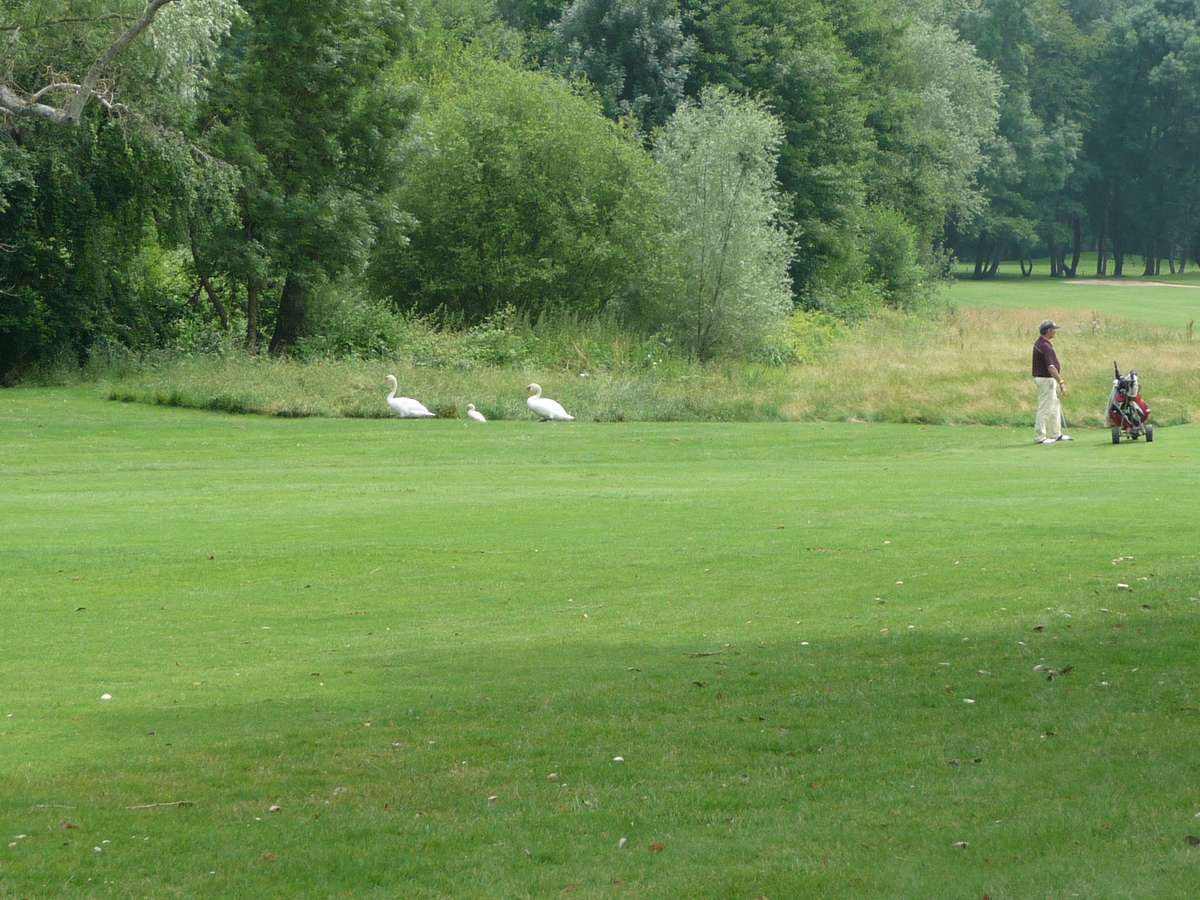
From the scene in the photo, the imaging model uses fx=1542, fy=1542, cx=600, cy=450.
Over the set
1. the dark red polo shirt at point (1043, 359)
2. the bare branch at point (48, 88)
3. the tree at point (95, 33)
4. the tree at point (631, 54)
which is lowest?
the dark red polo shirt at point (1043, 359)

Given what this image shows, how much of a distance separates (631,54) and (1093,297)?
42.6m

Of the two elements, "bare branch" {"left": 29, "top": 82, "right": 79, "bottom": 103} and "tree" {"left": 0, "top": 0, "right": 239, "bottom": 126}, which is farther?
"tree" {"left": 0, "top": 0, "right": 239, "bottom": 126}

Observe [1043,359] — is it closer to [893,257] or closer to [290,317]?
[290,317]

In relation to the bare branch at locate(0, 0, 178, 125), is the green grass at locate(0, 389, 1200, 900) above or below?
below

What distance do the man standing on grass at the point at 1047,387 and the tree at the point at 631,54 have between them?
120ft

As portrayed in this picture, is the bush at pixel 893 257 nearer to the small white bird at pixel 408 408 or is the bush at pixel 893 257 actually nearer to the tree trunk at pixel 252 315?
the tree trunk at pixel 252 315

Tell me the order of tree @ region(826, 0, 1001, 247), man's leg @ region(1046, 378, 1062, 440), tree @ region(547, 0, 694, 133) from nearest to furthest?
man's leg @ region(1046, 378, 1062, 440), tree @ region(547, 0, 694, 133), tree @ region(826, 0, 1001, 247)

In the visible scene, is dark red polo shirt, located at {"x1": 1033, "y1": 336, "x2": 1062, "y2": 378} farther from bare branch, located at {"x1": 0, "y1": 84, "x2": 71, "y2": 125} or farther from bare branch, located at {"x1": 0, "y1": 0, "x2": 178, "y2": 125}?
bare branch, located at {"x1": 0, "y1": 84, "x2": 71, "y2": 125}

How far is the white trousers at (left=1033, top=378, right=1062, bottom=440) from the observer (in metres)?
28.2

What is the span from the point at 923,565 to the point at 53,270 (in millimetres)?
30863

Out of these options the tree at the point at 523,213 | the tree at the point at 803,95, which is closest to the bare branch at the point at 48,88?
the tree at the point at 523,213

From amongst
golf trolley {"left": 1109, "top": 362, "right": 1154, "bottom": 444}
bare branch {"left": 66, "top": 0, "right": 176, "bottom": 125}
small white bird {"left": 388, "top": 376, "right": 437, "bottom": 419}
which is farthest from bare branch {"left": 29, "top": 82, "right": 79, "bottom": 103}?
golf trolley {"left": 1109, "top": 362, "right": 1154, "bottom": 444}

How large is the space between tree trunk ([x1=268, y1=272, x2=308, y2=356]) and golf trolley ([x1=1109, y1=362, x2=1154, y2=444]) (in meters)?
25.3

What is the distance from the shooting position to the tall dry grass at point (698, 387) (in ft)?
117
